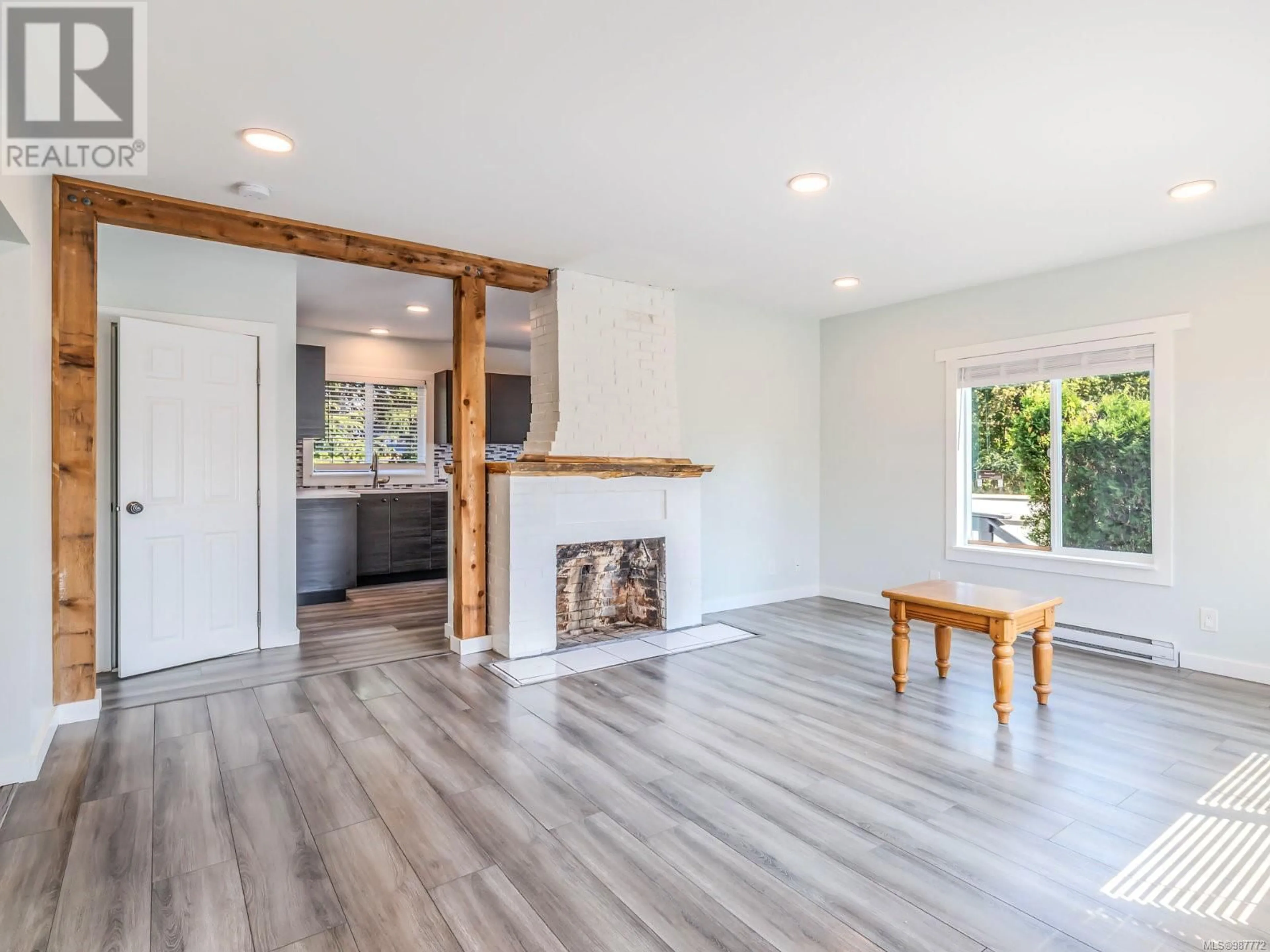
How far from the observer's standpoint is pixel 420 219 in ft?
12.1

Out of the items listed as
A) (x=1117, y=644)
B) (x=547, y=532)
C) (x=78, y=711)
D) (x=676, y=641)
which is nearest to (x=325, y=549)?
(x=547, y=532)

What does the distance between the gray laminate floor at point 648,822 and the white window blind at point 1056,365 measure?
6.55 feet

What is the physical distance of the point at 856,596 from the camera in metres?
5.95

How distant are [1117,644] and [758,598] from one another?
252 cm

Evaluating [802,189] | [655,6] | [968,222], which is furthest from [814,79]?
[968,222]

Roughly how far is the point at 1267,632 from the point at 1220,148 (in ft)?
8.71

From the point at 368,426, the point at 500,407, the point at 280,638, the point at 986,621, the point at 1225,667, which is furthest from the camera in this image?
the point at 368,426

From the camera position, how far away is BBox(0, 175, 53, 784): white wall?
256 centimetres

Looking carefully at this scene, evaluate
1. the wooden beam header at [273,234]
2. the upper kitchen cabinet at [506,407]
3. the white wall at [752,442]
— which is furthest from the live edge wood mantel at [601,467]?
the upper kitchen cabinet at [506,407]

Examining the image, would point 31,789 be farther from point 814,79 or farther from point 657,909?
point 814,79

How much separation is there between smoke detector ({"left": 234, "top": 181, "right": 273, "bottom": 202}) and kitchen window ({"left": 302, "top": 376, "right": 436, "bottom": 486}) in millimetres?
3887

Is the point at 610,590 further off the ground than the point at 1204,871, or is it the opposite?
the point at 610,590

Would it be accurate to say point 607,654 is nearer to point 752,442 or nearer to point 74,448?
point 752,442

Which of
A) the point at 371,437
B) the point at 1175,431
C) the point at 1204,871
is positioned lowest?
the point at 1204,871
